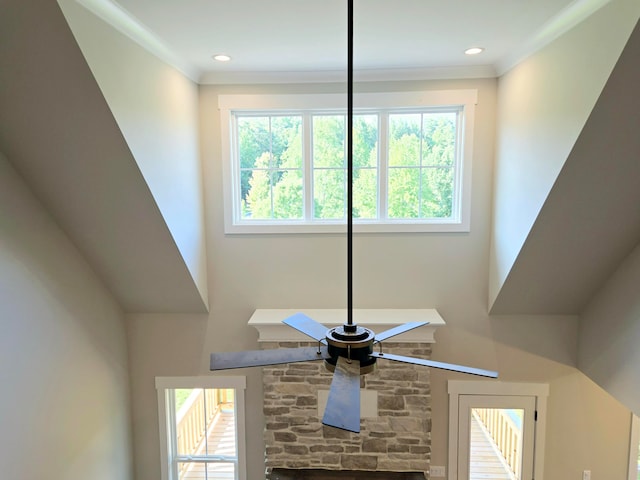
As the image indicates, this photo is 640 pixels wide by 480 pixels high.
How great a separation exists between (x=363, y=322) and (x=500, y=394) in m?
1.56

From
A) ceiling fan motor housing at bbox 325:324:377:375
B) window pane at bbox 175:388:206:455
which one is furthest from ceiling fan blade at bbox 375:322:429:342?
window pane at bbox 175:388:206:455

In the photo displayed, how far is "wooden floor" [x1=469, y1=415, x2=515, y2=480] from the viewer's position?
13.1 ft

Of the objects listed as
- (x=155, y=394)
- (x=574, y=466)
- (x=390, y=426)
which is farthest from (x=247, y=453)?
(x=574, y=466)

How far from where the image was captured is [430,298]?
12.4 feet

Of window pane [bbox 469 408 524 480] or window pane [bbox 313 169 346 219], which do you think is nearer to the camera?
window pane [bbox 313 169 346 219]

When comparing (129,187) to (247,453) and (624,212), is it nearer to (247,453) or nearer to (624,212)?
(247,453)

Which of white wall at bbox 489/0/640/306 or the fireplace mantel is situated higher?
white wall at bbox 489/0/640/306

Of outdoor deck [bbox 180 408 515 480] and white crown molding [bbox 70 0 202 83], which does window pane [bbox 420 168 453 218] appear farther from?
white crown molding [bbox 70 0 202 83]

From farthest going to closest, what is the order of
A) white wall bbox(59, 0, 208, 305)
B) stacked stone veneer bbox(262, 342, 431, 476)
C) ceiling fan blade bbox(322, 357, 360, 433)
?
stacked stone veneer bbox(262, 342, 431, 476) → white wall bbox(59, 0, 208, 305) → ceiling fan blade bbox(322, 357, 360, 433)

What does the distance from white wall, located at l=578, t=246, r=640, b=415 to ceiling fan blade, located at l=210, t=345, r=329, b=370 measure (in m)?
2.61

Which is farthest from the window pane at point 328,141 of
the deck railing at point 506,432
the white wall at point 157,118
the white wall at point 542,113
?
the deck railing at point 506,432

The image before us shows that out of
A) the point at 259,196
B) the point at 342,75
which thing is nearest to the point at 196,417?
the point at 259,196

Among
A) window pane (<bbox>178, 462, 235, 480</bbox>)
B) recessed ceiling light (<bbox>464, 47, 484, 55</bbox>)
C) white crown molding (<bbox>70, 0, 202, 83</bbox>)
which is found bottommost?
window pane (<bbox>178, 462, 235, 480</bbox>)

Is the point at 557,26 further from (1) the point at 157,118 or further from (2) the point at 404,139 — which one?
(1) the point at 157,118
